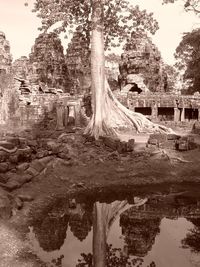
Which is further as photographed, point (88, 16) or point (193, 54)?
point (193, 54)

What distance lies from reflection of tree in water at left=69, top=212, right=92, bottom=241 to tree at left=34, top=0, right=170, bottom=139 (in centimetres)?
603

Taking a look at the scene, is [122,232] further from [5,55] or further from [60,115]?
[5,55]

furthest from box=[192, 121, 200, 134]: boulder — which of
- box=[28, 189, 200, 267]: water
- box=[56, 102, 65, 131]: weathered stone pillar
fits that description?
box=[28, 189, 200, 267]: water

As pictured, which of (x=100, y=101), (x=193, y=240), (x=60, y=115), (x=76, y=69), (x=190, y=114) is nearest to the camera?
(x=193, y=240)

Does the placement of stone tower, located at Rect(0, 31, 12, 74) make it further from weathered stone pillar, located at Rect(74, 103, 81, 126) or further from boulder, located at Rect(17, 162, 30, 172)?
boulder, located at Rect(17, 162, 30, 172)

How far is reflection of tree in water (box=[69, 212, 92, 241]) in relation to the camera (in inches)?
268

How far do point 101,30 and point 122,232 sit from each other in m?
10.2

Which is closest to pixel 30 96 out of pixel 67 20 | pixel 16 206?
pixel 67 20

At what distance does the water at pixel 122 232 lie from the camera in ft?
19.1

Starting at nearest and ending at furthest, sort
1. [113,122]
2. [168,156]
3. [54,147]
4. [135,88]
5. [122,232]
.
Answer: [122,232], [168,156], [54,147], [113,122], [135,88]

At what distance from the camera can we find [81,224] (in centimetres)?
724

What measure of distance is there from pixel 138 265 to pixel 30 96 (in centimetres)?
1429

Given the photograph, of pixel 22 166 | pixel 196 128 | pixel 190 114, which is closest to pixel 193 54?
pixel 190 114

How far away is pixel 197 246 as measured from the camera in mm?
6223
